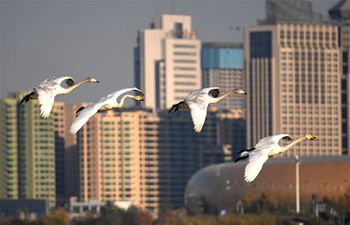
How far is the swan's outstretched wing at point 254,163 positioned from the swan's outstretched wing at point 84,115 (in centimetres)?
415

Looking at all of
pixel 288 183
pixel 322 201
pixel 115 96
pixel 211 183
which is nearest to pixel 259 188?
pixel 288 183

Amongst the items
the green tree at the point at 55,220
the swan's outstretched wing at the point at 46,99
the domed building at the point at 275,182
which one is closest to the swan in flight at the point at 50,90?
the swan's outstretched wing at the point at 46,99

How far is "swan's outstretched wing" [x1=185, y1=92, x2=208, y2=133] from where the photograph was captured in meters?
47.2

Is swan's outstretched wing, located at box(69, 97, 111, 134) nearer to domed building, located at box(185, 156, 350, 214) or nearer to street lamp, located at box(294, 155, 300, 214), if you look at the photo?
street lamp, located at box(294, 155, 300, 214)

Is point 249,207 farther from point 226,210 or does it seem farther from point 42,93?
point 42,93

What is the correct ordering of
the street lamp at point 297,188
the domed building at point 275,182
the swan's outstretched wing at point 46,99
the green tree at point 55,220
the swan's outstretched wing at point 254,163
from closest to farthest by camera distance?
the swan's outstretched wing at point 254,163
the swan's outstretched wing at point 46,99
the green tree at point 55,220
the street lamp at point 297,188
the domed building at point 275,182

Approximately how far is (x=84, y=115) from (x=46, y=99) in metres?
1.57

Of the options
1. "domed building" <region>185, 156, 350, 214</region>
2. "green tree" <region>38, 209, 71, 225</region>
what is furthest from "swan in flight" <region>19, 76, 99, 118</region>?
"domed building" <region>185, 156, 350, 214</region>

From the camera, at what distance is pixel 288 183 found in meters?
162

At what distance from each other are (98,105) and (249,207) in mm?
110192

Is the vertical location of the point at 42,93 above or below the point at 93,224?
above

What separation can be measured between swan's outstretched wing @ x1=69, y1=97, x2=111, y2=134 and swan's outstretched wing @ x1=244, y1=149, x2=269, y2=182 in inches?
164

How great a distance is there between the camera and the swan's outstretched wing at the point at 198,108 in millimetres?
47250

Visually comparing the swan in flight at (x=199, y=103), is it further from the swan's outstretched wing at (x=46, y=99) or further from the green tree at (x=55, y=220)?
the green tree at (x=55, y=220)
